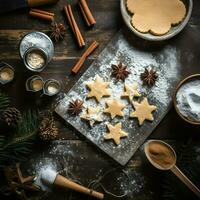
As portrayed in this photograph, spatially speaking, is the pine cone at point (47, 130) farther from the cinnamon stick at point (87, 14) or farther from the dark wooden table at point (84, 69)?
the cinnamon stick at point (87, 14)

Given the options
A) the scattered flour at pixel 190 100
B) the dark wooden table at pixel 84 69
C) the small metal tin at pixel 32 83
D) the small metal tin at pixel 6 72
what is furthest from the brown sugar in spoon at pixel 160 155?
the small metal tin at pixel 6 72

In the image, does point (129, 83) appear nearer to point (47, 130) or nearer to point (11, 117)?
point (47, 130)

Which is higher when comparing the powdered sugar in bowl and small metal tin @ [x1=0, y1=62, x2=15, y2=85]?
the powdered sugar in bowl

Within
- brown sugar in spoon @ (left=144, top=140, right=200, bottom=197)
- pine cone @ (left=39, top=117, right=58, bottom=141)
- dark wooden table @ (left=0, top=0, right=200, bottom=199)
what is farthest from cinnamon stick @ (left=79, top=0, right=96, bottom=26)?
brown sugar in spoon @ (left=144, top=140, right=200, bottom=197)

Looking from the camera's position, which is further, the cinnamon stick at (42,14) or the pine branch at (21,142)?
the cinnamon stick at (42,14)

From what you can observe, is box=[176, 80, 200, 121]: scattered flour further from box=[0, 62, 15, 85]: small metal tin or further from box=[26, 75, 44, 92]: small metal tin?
box=[0, 62, 15, 85]: small metal tin

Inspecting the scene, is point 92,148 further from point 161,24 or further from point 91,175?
point 161,24
